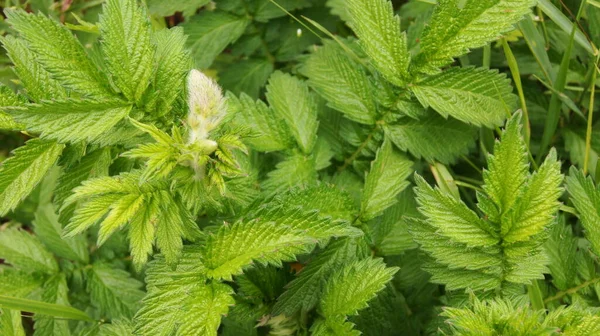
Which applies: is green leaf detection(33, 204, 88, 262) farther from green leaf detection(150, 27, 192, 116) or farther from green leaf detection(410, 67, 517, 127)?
green leaf detection(410, 67, 517, 127)

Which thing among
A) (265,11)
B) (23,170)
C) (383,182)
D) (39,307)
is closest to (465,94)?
(383,182)

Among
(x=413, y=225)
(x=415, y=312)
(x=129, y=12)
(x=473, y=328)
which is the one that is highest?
(x=129, y=12)

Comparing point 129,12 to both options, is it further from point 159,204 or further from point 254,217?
point 254,217

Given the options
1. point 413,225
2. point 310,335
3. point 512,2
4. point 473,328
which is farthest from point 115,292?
point 512,2

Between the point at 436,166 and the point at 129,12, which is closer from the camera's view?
the point at 129,12

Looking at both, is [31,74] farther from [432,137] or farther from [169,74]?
[432,137]

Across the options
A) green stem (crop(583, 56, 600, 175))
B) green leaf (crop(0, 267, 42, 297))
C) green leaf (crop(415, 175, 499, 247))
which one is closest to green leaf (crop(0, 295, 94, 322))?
green leaf (crop(0, 267, 42, 297))
